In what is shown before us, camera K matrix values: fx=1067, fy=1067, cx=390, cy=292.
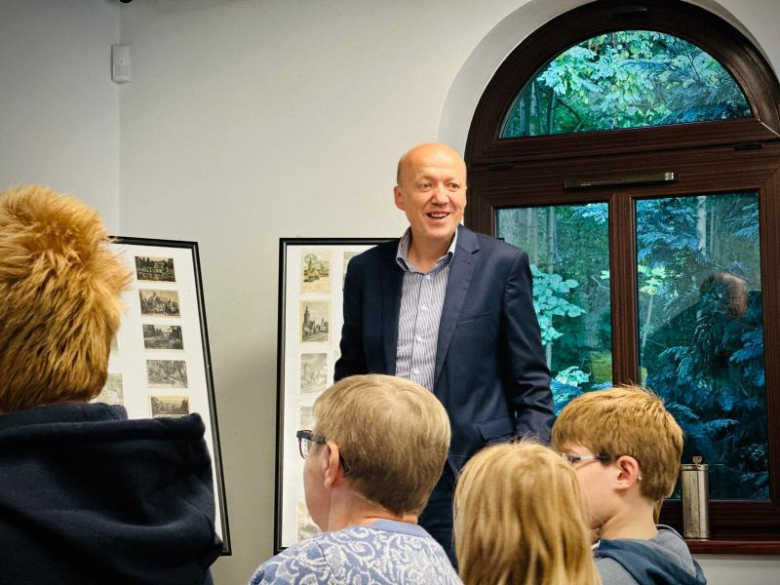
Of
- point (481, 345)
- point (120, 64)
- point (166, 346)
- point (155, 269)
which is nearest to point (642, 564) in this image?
point (481, 345)

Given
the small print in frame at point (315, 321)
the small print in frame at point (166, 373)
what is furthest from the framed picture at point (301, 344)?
the small print in frame at point (166, 373)

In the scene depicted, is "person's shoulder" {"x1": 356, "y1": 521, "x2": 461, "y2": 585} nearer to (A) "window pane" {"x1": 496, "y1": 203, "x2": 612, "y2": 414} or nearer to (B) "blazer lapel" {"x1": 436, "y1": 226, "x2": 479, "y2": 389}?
(B) "blazer lapel" {"x1": 436, "y1": 226, "x2": 479, "y2": 389}

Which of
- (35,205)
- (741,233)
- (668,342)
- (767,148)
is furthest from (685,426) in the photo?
(35,205)

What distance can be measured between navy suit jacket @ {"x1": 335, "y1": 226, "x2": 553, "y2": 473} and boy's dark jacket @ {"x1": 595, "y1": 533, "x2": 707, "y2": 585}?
0.85m

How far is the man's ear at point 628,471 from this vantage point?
2.14m

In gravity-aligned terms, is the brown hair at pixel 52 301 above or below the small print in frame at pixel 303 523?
above

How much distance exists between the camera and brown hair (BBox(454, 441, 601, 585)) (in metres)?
1.58

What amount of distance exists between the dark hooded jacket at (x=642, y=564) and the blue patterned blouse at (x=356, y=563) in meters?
0.53

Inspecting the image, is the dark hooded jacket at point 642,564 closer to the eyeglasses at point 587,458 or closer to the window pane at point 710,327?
the eyeglasses at point 587,458

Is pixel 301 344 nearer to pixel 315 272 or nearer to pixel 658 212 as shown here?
pixel 315 272

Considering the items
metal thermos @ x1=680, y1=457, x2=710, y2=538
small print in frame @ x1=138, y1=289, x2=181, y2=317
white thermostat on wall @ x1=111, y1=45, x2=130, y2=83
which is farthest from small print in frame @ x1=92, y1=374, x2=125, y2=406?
metal thermos @ x1=680, y1=457, x2=710, y2=538

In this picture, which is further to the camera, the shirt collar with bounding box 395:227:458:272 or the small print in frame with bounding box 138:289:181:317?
the small print in frame with bounding box 138:289:181:317

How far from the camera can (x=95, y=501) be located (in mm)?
1079

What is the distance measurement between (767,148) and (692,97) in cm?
36
